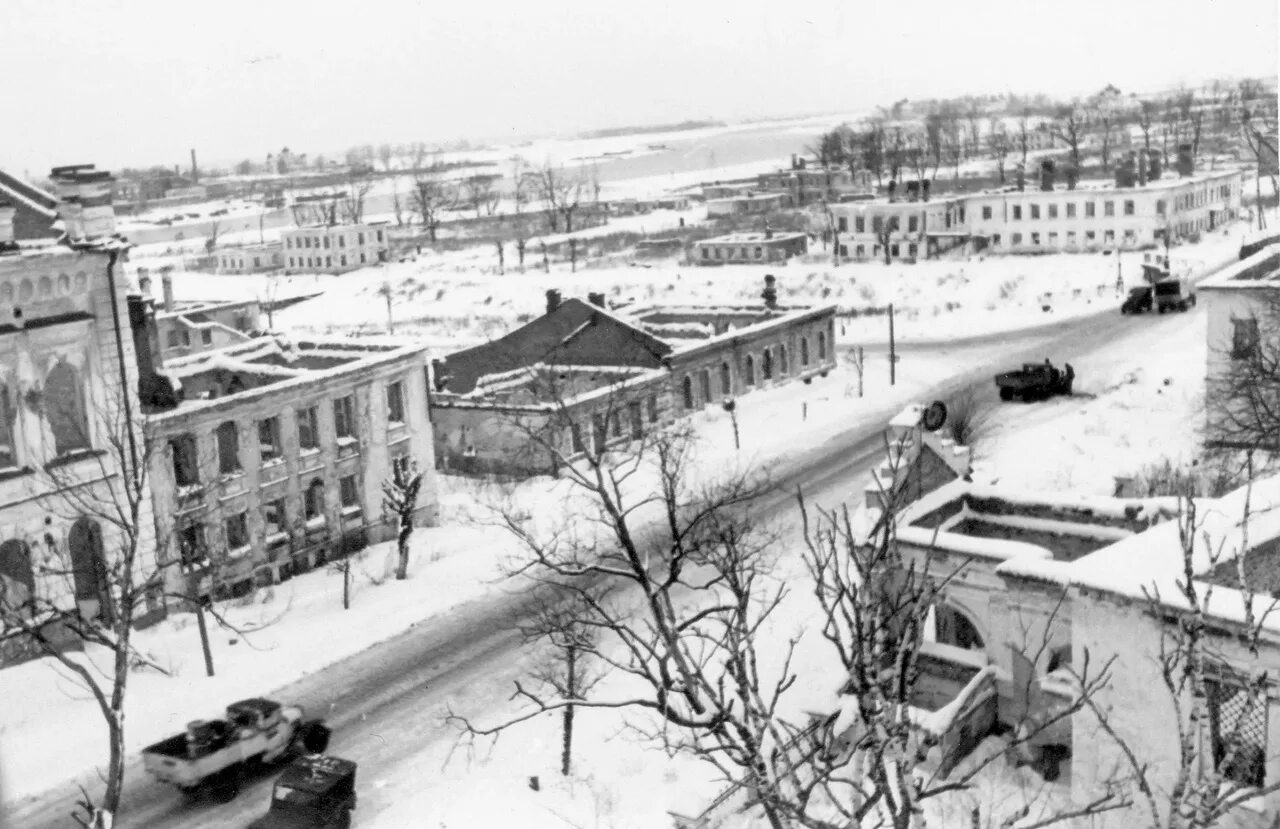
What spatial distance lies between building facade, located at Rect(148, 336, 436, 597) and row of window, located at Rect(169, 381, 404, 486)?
0.08 feet

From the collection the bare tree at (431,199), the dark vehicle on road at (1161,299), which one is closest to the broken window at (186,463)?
the dark vehicle on road at (1161,299)

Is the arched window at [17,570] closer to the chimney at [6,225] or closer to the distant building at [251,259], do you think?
the chimney at [6,225]

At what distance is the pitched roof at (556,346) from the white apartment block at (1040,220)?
140 feet

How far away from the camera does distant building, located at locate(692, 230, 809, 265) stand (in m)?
92.0

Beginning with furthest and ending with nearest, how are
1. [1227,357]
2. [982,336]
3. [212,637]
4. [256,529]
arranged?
1. [982,336]
2. [1227,357]
3. [256,529]
4. [212,637]

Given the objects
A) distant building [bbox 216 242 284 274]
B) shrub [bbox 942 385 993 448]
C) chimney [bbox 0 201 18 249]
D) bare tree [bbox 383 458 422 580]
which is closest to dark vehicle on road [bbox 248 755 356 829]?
bare tree [bbox 383 458 422 580]

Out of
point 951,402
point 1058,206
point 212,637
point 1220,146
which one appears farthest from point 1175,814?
point 1220,146

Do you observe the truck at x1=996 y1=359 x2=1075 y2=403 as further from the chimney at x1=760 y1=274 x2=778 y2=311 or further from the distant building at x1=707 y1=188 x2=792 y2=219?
the distant building at x1=707 y1=188 x2=792 y2=219

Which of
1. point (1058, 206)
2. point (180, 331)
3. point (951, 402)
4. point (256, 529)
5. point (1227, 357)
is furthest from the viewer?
point (1058, 206)

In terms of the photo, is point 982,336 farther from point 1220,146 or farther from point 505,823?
point 1220,146

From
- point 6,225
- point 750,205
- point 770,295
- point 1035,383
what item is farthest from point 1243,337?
point 750,205

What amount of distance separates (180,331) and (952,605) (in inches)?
1672

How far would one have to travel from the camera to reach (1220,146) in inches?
5098

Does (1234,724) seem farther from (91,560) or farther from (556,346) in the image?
(556,346)
